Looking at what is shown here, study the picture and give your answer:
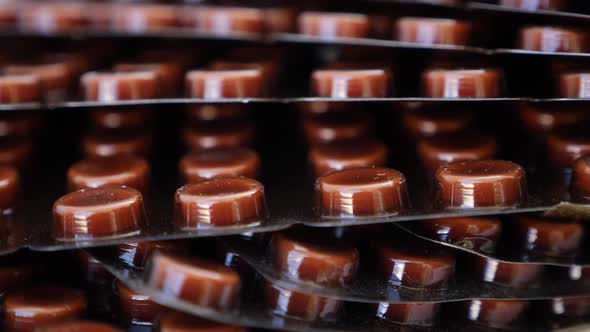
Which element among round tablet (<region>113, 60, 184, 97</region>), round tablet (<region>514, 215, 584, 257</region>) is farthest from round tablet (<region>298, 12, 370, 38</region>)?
round tablet (<region>514, 215, 584, 257</region>)

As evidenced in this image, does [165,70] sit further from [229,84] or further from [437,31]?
[437,31]

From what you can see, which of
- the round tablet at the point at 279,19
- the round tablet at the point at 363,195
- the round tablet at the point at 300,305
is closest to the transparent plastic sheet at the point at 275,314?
the round tablet at the point at 300,305

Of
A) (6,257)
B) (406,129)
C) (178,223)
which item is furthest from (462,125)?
(6,257)

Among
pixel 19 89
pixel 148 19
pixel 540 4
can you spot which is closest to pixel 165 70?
pixel 148 19

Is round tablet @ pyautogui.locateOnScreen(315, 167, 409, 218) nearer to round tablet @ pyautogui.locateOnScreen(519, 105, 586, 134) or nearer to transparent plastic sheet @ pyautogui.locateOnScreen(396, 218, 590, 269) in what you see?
transparent plastic sheet @ pyautogui.locateOnScreen(396, 218, 590, 269)

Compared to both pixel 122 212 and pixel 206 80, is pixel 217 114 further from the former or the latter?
pixel 122 212

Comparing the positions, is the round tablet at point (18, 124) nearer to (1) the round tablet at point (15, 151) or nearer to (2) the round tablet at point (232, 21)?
(1) the round tablet at point (15, 151)
